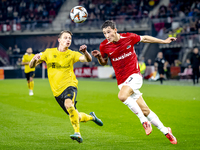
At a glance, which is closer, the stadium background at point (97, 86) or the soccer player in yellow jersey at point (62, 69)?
the soccer player in yellow jersey at point (62, 69)

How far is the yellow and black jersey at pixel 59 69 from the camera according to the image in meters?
5.96

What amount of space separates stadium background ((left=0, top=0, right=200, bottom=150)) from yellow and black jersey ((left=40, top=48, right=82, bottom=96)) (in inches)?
41.6

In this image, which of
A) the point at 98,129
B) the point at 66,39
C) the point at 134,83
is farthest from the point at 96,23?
the point at 134,83

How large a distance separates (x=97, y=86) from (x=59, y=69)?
14.9 meters

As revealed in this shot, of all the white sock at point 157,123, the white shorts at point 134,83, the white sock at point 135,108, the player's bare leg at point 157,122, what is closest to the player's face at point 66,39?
the white shorts at point 134,83

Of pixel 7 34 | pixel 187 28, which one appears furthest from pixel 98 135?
pixel 7 34

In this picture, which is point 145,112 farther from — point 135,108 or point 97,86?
point 97,86

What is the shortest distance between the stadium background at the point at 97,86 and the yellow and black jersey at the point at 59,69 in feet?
3.47

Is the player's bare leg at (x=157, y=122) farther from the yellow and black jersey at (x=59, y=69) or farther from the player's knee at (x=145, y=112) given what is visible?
the yellow and black jersey at (x=59, y=69)

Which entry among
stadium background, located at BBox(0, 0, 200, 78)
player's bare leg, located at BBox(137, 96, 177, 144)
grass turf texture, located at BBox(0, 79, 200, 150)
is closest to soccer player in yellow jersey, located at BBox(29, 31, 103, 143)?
grass turf texture, located at BBox(0, 79, 200, 150)

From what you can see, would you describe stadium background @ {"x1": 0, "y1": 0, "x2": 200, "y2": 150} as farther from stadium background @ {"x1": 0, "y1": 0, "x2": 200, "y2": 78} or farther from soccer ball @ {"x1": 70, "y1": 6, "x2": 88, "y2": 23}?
soccer ball @ {"x1": 70, "y1": 6, "x2": 88, "y2": 23}

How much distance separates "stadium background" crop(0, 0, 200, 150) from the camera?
20.8ft

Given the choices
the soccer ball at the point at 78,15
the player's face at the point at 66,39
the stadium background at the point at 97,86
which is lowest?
the stadium background at the point at 97,86

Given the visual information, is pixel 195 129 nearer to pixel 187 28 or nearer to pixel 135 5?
pixel 187 28
